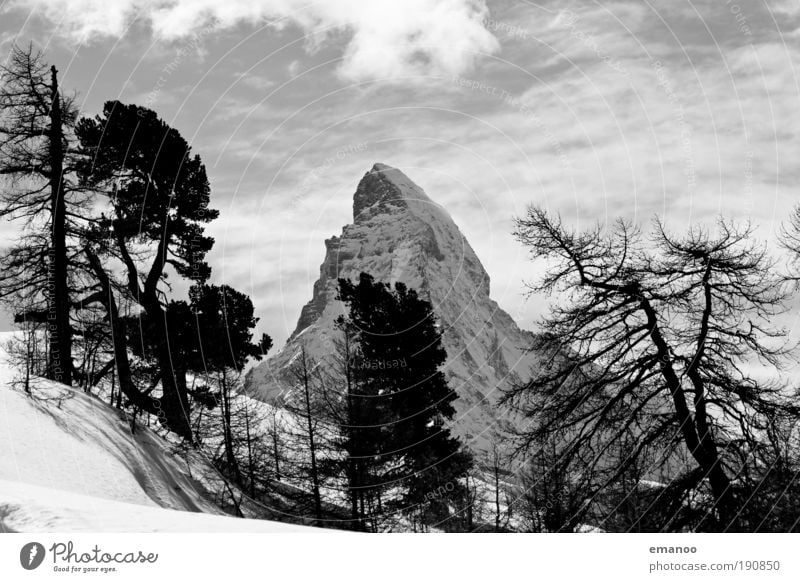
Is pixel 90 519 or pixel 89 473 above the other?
pixel 89 473

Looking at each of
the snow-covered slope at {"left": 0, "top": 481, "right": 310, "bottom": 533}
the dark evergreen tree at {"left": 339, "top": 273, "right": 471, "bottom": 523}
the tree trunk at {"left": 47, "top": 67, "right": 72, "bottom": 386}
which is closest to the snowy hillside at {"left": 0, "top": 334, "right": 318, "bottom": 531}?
the snow-covered slope at {"left": 0, "top": 481, "right": 310, "bottom": 533}

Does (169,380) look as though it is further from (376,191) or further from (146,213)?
(376,191)

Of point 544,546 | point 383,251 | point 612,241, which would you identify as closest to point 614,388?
point 612,241

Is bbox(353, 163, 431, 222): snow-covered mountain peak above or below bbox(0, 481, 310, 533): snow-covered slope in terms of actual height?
above

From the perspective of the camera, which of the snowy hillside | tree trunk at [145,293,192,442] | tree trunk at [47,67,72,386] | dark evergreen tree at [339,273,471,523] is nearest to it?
the snowy hillside

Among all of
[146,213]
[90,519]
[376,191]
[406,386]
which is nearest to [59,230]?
[146,213]

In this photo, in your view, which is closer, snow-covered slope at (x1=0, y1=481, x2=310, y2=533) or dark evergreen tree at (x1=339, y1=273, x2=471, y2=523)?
snow-covered slope at (x1=0, y1=481, x2=310, y2=533)

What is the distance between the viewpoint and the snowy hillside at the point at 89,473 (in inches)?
554

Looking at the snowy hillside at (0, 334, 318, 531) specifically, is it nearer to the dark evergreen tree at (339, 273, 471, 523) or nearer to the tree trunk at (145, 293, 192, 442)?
the tree trunk at (145, 293, 192, 442)

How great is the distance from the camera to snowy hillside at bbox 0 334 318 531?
14070 millimetres

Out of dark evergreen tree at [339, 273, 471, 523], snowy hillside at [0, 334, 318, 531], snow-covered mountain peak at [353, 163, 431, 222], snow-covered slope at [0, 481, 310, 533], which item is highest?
snow-covered mountain peak at [353, 163, 431, 222]

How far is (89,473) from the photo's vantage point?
71.9 feet

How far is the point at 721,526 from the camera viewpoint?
14.2 meters

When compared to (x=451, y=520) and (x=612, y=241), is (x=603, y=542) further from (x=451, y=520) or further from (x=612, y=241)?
(x=451, y=520)
